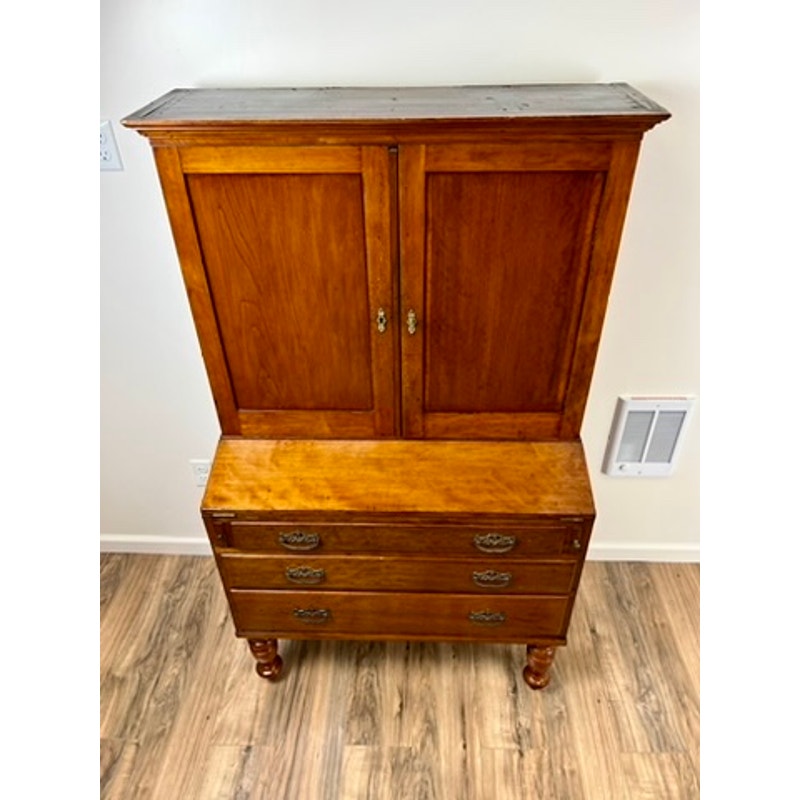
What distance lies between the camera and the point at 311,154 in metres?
1.12

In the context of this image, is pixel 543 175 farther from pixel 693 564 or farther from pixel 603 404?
pixel 693 564

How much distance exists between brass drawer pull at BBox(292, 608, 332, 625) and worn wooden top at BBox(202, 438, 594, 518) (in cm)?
35

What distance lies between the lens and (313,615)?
157cm

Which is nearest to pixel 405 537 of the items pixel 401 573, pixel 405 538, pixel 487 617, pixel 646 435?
pixel 405 538

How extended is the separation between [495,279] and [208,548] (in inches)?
57.7

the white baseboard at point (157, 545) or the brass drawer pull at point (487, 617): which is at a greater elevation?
the brass drawer pull at point (487, 617)

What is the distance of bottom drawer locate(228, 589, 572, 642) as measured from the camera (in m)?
1.52

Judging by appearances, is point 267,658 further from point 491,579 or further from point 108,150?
point 108,150

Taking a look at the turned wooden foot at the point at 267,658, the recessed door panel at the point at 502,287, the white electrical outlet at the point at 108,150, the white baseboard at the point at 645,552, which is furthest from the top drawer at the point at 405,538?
the white electrical outlet at the point at 108,150

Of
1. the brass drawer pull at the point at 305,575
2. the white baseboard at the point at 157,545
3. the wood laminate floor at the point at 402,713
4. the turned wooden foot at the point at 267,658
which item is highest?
the brass drawer pull at the point at 305,575

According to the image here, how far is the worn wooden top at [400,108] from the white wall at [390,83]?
2.4 inches

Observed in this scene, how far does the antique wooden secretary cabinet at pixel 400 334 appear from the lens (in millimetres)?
1115

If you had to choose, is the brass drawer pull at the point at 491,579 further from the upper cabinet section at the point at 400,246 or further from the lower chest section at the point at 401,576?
A: the upper cabinet section at the point at 400,246
